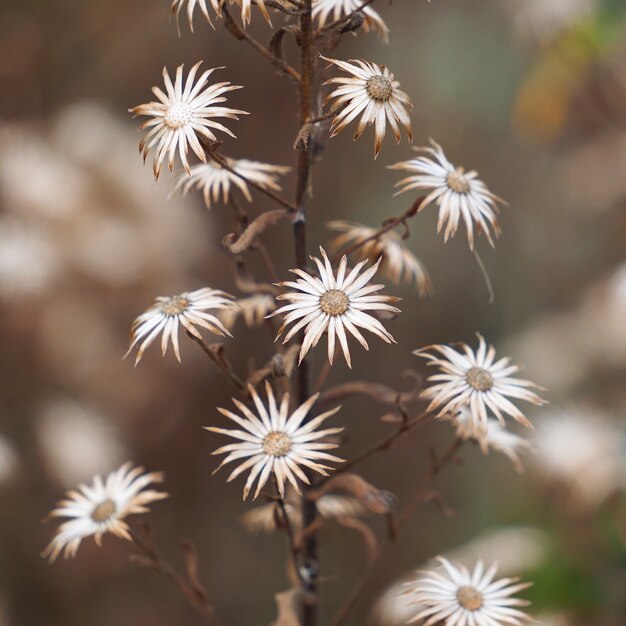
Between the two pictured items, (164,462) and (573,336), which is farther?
(164,462)

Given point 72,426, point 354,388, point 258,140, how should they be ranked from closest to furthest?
point 354,388, point 258,140, point 72,426

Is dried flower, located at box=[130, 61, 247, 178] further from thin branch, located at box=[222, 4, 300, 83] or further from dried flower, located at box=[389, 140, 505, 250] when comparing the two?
dried flower, located at box=[389, 140, 505, 250]

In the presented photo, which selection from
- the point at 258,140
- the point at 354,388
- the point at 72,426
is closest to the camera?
the point at 354,388

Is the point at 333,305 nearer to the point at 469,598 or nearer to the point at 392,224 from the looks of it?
the point at 392,224

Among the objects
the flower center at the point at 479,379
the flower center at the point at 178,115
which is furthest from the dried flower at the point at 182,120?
the flower center at the point at 479,379

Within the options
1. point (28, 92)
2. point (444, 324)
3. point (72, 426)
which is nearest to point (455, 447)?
point (444, 324)

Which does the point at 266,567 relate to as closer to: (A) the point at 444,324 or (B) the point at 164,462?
(B) the point at 164,462

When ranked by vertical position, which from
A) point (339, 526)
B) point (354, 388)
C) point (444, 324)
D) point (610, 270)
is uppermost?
point (610, 270)

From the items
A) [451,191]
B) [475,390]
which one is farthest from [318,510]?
[451,191]
